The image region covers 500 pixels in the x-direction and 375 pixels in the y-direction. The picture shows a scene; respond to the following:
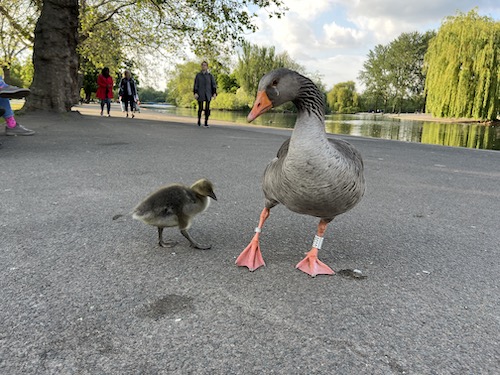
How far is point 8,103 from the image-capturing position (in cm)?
885

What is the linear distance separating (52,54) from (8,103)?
6664mm

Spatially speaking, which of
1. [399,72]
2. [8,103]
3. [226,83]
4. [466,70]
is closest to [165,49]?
[8,103]

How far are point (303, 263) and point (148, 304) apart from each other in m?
1.30

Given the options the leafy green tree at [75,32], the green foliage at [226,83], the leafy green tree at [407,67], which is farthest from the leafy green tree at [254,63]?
the leafy green tree at [75,32]

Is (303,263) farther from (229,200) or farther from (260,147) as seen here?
(260,147)

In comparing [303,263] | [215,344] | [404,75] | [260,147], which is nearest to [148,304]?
[215,344]

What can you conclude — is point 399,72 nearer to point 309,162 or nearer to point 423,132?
point 423,132

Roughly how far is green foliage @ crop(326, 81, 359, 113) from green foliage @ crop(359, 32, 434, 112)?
20.7 feet

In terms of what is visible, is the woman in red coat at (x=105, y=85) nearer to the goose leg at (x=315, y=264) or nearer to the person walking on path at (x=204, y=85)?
Result: the person walking on path at (x=204, y=85)

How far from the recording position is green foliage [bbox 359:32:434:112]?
9019 centimetres

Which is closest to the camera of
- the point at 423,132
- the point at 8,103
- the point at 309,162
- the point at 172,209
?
the point at 309,162

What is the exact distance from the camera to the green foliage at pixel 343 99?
103438 mm

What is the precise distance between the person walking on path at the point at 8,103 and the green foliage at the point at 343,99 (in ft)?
328

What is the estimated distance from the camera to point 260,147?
34.3ft
